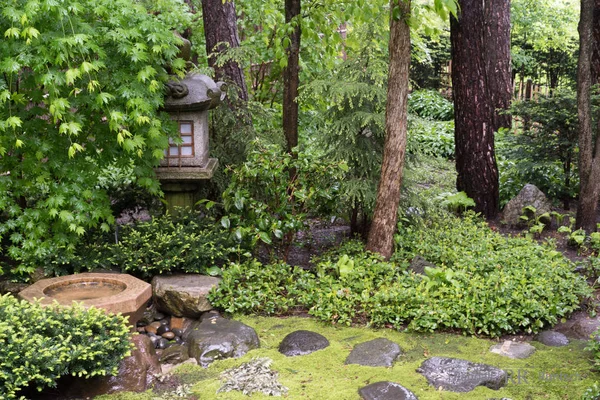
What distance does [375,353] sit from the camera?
16.7 feet

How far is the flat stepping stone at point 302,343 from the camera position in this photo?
5.29 meters

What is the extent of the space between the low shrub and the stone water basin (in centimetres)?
85

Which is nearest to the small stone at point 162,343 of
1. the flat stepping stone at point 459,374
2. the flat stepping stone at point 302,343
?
the flat stepping stone at point 302,343

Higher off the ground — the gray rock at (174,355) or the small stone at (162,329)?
the small stone at (162,329)

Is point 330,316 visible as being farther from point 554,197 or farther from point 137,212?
point 554,197

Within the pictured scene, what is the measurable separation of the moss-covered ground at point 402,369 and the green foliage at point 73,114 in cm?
217

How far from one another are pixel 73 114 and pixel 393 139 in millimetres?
3366

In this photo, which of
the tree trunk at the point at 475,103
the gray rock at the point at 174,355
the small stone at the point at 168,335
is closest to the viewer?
the gray rock at the point at 174,355

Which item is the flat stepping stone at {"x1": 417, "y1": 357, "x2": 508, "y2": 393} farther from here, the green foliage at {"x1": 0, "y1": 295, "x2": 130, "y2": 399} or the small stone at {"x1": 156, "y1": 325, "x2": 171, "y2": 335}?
the small stone at {"x1": 156, "y1": 325, "x2": 171, "y2": 335}

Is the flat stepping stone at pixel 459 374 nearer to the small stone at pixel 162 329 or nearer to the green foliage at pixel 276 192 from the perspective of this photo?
the green foliage at pixel 276 192

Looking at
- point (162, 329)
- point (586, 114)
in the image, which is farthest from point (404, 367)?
point (586, 114)

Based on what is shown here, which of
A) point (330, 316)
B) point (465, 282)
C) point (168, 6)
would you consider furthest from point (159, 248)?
point (168, 6)

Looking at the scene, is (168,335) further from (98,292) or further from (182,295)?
(98,292)

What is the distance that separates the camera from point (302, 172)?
6.86 metres
